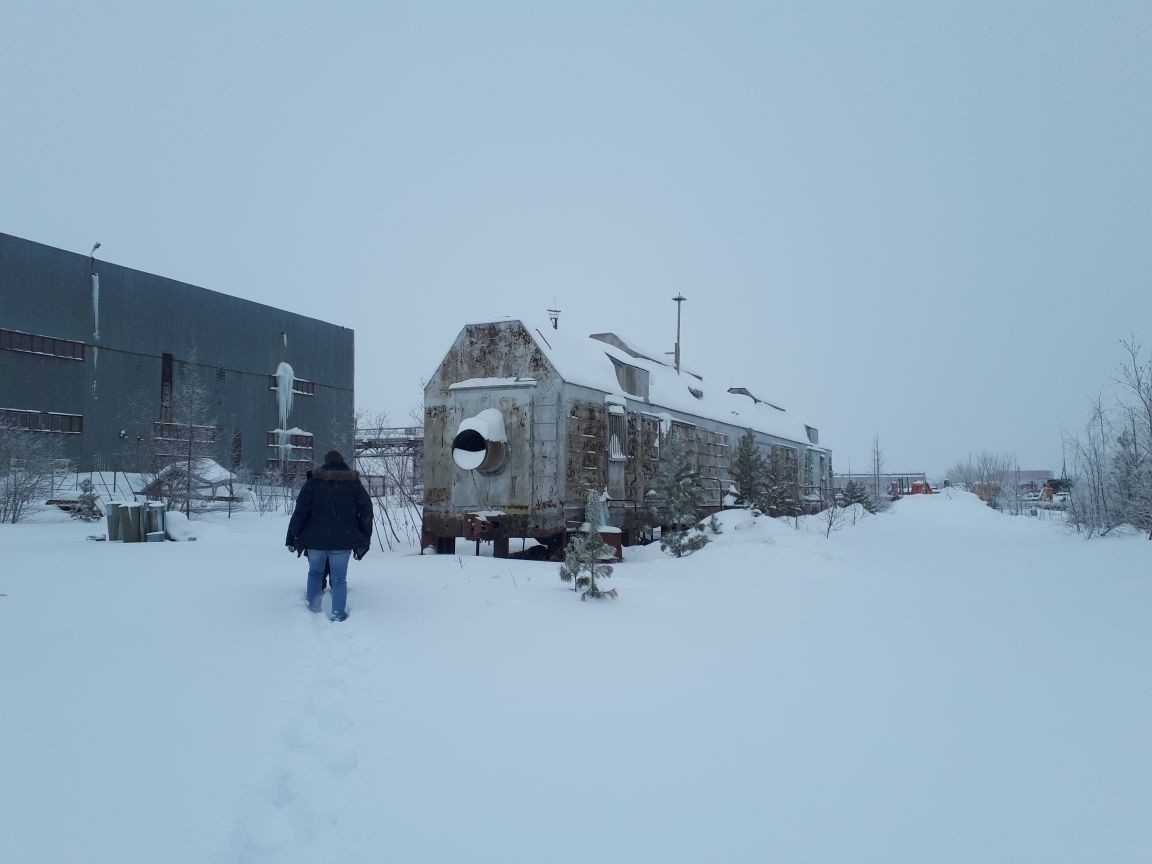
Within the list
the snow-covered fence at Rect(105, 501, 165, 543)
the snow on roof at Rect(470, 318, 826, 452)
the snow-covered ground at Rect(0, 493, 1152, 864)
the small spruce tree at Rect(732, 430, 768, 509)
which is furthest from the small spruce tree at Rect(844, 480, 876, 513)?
the snow-covered fence at Rect(105, 501, 165, 543)

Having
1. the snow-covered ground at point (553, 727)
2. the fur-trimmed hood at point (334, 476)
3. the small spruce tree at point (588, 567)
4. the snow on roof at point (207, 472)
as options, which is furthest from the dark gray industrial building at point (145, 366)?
the snow-covered ground at point (553, 727)

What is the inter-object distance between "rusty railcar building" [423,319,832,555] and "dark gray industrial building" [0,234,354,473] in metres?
11.6

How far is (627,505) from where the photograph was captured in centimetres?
1634

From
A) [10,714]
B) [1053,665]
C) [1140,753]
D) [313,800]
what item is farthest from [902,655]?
[10,714]

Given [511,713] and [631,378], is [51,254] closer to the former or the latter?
[631,378]

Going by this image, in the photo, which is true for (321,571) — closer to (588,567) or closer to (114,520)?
(588,567)

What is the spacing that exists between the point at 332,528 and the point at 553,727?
3.97 meters

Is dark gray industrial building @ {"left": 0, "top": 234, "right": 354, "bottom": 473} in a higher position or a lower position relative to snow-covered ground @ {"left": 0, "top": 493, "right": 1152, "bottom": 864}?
higher

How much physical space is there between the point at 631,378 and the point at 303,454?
24877mm

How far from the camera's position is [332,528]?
25.5ft

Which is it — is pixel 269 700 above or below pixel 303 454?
below

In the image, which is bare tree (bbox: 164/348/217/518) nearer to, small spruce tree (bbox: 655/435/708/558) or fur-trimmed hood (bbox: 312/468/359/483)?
small spruce tree (bbox: 655/435/708/558)

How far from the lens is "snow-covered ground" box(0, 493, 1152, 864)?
11.2ft

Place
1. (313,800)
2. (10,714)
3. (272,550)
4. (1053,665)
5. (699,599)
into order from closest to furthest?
(313,800)
(10,714)
(1053,665)
(699,599)
(272,550)
